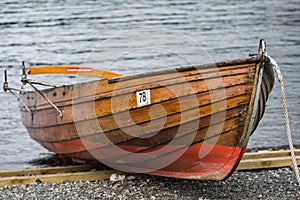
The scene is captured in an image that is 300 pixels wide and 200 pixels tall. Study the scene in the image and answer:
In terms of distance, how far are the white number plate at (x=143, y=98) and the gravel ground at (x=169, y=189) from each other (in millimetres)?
1017

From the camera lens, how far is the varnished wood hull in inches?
262

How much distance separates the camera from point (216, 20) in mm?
23625

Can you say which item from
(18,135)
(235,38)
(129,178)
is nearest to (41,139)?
(129,178)

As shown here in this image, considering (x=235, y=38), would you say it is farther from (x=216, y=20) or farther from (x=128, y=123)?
(x=128, y=123)

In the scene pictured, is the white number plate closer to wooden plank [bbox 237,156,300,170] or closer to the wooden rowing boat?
the wooden rowing boat

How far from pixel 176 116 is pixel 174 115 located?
23mm

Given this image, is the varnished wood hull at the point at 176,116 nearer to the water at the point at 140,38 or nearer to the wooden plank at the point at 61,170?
the wooden plank at the point at 61,170

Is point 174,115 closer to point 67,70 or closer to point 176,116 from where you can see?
point 176,116

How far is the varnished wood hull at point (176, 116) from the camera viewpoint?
666cm

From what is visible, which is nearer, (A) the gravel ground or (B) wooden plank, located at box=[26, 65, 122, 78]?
(A) the gravel ground

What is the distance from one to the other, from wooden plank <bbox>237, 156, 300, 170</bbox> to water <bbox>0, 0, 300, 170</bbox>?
2126mm

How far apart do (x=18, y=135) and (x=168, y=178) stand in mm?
4329

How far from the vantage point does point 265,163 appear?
822 centimetres

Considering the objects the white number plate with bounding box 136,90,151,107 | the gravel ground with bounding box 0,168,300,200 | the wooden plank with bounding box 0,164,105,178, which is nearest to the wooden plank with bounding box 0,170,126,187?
the gravel ground with bounding box 0,168,300,200
